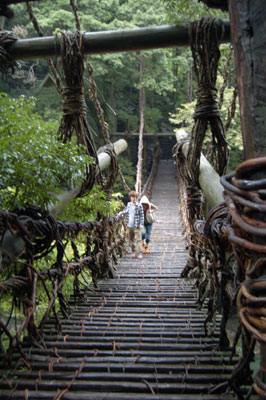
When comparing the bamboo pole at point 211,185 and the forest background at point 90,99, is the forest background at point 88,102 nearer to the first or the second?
Answer: the forest background at point 90,99

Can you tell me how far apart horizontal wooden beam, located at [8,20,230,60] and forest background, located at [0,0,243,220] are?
11 centimetres

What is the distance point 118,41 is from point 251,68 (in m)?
1.41

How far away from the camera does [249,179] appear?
37.4 inches

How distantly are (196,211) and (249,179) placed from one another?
243cm

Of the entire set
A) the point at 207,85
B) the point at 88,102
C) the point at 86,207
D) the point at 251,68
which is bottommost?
the point at 88,102

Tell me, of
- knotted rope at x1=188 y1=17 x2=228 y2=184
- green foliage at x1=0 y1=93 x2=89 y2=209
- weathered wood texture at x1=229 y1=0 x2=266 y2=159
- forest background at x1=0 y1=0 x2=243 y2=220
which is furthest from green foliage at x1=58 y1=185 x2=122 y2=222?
weathered wood texture at x1=229 y1=0 x2=266 y2=159

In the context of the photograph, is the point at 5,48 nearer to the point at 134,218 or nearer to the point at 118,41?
the point at 118,41

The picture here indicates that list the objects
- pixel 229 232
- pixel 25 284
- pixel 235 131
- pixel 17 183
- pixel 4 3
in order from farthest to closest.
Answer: pixel 235 131, pixel 4 3, pixel 17 183, pixel 25 284, pixel 229 232

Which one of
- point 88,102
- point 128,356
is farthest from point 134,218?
point 88,102

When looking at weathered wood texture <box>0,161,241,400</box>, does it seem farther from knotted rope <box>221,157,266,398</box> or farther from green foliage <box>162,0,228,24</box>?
green foliage <box>162,0,228,24</box>

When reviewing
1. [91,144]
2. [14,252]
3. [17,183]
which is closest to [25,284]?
[14,252]

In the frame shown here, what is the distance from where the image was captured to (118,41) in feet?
7.70

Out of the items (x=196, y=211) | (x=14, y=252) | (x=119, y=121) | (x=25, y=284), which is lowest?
(x=119, y=121)

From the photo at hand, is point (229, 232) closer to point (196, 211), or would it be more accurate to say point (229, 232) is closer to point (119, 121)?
point (196, 211)
